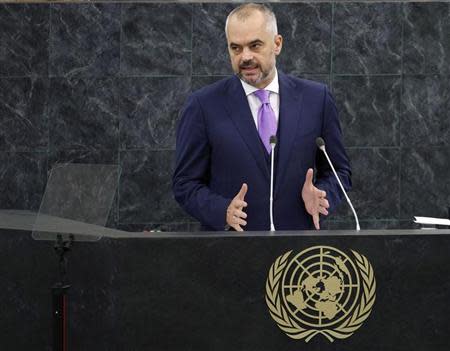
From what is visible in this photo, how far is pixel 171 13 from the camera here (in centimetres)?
699

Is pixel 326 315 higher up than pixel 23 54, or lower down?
lower down

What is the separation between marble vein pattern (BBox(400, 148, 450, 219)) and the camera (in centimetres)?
714

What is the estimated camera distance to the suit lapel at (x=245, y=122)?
3688 mm

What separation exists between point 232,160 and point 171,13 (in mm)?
3494

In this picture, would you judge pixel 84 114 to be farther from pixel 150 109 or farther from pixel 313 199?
pixel 313 199

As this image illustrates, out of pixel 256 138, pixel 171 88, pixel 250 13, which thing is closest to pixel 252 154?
pixel 256 138

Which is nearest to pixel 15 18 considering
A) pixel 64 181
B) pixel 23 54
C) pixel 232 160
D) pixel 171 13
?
pixel 23 54

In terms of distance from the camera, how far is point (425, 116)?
7.13 meters

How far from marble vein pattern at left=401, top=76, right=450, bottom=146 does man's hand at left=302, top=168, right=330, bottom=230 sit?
374cm

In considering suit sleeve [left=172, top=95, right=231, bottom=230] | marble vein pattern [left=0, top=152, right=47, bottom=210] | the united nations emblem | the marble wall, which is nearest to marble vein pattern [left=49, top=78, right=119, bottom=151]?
the marble wall

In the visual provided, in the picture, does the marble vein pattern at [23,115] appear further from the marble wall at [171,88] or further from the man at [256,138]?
the man at [256,138]

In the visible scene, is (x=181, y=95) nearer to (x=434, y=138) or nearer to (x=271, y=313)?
(x=434, y=138)

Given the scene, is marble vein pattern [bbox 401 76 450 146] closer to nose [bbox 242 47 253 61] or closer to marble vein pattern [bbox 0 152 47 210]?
marble vein pattern [bbox 0 152 47 210]

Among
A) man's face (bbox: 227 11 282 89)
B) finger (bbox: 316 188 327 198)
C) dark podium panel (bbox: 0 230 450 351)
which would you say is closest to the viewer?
dark podium panel (bbox: 0 230 450 351)
